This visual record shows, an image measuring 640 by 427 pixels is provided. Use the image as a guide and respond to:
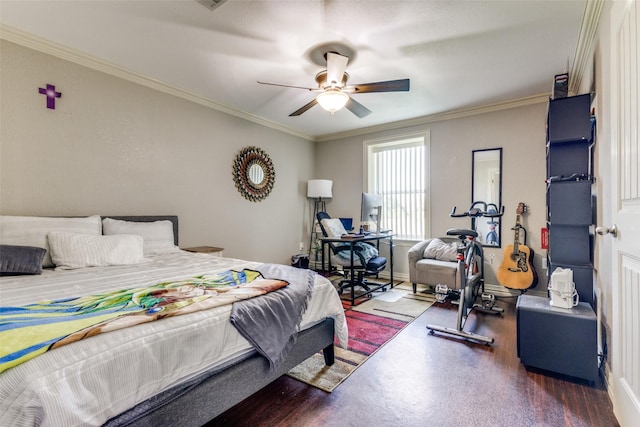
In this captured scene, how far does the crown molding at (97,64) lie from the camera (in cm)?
239

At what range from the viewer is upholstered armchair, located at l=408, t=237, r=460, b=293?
3.58 m

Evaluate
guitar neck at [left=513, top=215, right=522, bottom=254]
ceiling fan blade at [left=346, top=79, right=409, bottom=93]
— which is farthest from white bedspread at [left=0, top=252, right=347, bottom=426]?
guitar neck at [left=513, top=215, right=522, bottom=254]

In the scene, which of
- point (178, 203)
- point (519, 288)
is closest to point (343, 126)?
point (178, 203)

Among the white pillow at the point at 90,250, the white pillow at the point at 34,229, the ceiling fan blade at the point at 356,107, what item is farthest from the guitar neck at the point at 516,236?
the white pillow at the point at 34,229

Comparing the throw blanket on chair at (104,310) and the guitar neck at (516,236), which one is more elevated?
the guitar neck at (516,236)

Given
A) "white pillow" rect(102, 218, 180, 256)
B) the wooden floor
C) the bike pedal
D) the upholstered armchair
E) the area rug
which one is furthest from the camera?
the upholstered armchair

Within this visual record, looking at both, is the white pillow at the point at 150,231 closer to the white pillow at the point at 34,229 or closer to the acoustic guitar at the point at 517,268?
the white pillow at the point at 34,229

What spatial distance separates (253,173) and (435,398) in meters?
3.57

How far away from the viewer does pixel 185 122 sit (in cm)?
358

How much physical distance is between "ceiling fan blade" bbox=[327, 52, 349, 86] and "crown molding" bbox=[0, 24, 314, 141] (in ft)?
6.24

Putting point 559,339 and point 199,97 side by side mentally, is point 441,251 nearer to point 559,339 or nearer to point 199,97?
point 559,339

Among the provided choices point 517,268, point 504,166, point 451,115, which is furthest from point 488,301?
point 451,115

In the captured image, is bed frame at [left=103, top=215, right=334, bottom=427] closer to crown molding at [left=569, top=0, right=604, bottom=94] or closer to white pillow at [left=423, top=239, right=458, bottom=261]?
white pillow at [left=423, top=239, right=458, bottom=261]

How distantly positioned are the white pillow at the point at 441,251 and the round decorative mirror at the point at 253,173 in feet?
8.32
